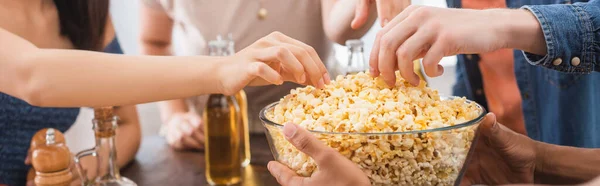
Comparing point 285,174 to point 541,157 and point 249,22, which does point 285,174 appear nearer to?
point 541,157

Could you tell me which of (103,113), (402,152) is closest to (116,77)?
(103,113)

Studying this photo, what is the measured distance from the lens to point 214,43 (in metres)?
1.33

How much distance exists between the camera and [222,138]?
1.34 metres

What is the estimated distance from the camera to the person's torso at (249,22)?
2.04 meters

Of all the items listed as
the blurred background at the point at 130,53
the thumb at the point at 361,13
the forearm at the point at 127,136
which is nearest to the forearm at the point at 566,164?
the thumb at the point at 361,13

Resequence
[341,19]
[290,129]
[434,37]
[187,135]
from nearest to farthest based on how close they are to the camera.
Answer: [290,129] < [434,37] < [187,135] < [341,19]

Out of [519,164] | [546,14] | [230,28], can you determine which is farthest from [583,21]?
[230,28]

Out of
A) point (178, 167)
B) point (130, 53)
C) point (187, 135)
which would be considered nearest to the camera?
point (178, 167)

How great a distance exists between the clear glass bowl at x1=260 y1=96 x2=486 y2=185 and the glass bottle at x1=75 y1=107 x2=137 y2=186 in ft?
1.51

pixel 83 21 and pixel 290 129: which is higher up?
pixel 83 21

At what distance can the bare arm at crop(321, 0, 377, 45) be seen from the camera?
5.48 feet

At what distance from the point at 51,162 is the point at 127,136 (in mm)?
591

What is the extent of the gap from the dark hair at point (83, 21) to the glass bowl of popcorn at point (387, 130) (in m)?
1.06

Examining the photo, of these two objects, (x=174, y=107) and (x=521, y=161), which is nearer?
(x=521, y=161)
